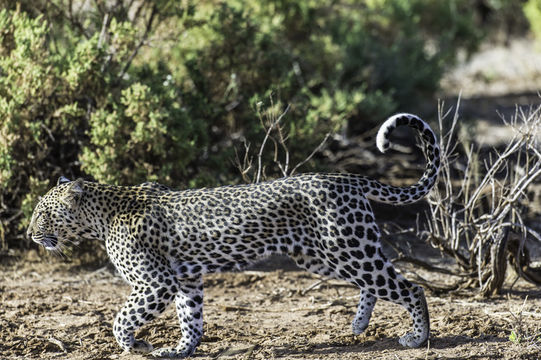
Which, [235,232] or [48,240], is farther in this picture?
[48,240]

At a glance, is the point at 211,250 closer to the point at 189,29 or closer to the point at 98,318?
the point at 98,318

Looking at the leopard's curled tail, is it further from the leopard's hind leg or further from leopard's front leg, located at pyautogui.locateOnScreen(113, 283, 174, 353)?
leopard's front leg, located at pyautogui.locateOnScreen(113, 283, 174, 353)

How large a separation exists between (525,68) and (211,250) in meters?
15.8

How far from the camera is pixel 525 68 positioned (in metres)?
19.8

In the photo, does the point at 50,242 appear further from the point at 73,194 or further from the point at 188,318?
the point at 188,318

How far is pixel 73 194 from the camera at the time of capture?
20.7 feet

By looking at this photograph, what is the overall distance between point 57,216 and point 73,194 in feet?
0.80

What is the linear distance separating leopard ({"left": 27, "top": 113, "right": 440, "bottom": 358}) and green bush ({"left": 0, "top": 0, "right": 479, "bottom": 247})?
192cm

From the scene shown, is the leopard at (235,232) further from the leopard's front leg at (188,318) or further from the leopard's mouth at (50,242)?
the leopard's mouth at (50,242)

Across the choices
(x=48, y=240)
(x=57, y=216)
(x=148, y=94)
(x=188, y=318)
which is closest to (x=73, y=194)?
(x=57, y=216)

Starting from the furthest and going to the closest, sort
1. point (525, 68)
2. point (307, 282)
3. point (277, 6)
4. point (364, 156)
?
point (525, 68)
point (277, 6)
point (364, 156)
point (307, 282)

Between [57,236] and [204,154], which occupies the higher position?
[204,154]

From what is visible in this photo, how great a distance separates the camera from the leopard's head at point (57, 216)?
630cm

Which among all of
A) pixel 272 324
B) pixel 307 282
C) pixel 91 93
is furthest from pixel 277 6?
pixel 272 324
